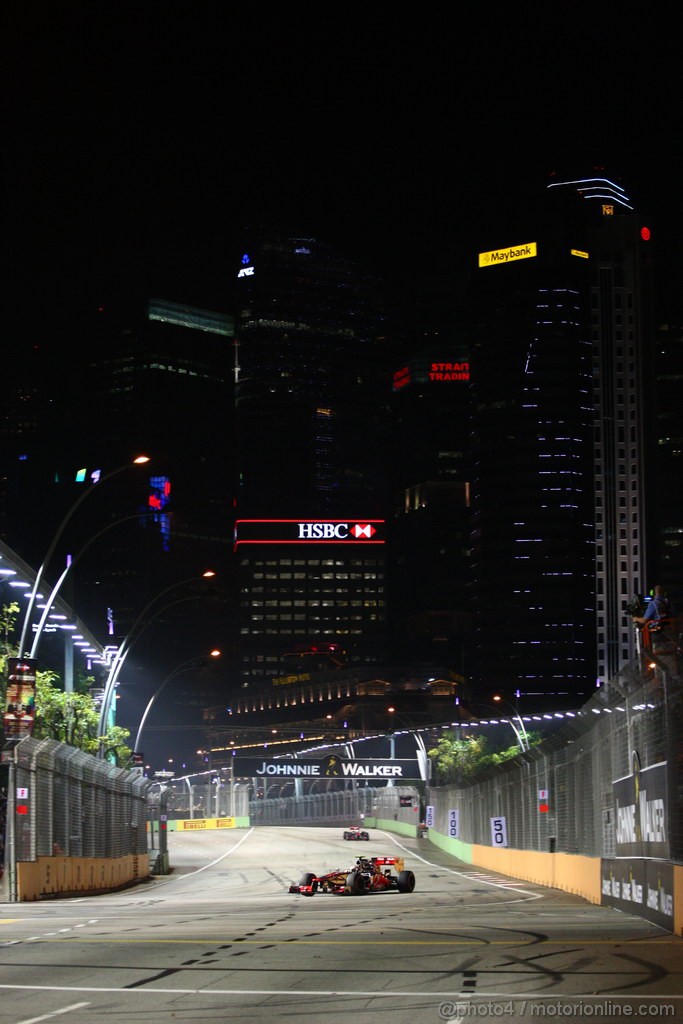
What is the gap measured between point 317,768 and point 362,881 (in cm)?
10978

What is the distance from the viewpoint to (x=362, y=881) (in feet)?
136

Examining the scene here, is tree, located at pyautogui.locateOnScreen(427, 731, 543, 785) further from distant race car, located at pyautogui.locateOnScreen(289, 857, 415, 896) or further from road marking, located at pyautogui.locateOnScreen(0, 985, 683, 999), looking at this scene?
road marking, located at pyautogui.locateOnScreen(0, 985, 683, 999)

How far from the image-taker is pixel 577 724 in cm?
3111

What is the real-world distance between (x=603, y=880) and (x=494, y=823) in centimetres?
2698

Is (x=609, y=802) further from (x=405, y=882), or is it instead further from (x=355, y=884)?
(x=405, y=882)

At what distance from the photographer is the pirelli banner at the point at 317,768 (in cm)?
14838

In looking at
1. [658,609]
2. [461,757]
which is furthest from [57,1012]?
[461,757]

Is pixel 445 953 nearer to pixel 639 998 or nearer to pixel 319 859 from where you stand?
pixel 639 998

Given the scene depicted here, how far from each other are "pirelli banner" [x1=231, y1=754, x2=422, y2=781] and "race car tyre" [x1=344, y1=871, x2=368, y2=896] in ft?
351

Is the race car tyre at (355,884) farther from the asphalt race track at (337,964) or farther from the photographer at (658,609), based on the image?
the photographer at (658,609)

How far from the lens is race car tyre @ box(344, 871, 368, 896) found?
40575mm

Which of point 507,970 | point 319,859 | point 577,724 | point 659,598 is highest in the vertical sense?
point 659,598

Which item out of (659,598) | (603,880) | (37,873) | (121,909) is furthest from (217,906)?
(659,598)

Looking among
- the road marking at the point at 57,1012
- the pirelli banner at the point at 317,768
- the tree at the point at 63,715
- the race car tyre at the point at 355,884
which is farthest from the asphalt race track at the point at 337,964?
the pirelli banner at the point at 317,768
